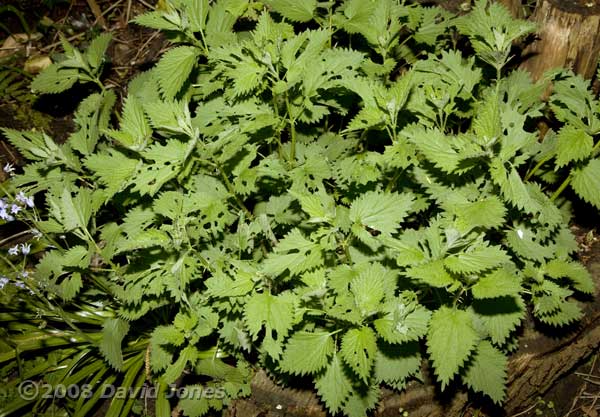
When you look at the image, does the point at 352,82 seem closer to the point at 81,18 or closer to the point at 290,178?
the point at 290,178

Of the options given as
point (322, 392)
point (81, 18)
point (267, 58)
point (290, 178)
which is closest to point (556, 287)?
point (322, 392)

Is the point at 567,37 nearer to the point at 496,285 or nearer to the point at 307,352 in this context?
the point at 496,285

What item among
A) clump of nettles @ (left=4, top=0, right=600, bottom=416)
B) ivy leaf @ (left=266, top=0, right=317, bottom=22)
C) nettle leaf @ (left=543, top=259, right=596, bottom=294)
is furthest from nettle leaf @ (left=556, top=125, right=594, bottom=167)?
ivy leaf @ (left=266, top=0, right=317, bottom=22)

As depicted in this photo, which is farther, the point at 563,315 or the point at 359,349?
the point at 563,315

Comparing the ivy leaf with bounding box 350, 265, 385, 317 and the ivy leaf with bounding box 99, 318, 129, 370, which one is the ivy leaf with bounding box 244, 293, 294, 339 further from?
the ivy leaf with bounding box 99, 318, 129, 370

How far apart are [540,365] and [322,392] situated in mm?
1378

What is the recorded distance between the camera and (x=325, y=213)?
2162 millimetres

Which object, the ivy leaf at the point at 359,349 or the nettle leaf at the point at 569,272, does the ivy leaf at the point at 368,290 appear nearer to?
the ivy leaf at the point at 359,349

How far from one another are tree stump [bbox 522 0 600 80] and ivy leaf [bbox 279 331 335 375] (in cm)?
218

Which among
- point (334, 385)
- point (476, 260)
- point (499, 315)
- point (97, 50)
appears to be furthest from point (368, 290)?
point (97, 50)

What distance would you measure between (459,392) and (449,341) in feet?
2.96

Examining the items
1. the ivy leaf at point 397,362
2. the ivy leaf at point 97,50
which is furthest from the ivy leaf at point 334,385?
the ivy leaf at point 97,50

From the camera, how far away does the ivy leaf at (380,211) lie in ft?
7.29

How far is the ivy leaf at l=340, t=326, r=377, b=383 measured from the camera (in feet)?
6.80
